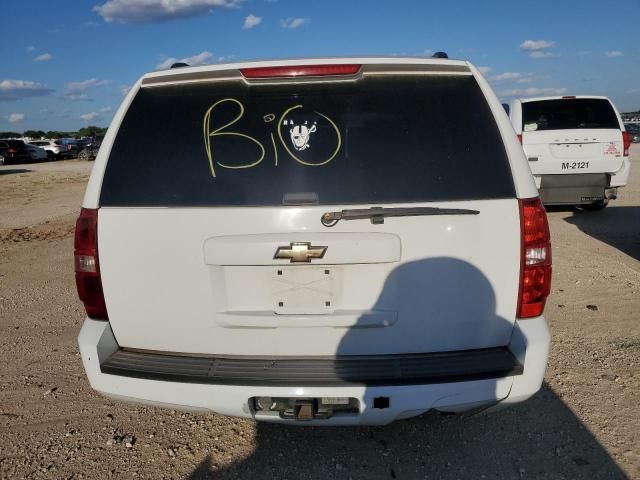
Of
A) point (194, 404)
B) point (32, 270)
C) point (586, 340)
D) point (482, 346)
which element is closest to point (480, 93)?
point (482, 346)

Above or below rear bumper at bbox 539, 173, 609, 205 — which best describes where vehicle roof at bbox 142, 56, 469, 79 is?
above

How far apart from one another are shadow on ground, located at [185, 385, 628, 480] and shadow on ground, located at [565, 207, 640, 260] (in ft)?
15.7

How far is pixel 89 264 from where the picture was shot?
2.37 meters

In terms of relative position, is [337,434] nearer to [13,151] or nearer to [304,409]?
[304,409]

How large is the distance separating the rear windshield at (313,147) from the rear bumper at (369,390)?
2.31ft

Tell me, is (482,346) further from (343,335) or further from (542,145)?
(542,145)

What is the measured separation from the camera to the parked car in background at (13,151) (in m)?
34.2

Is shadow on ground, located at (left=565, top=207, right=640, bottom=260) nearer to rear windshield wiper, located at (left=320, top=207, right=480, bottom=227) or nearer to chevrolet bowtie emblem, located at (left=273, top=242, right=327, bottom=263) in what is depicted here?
rear windshield wiper, located at (left=320, top=207, right=480, bottom=227)

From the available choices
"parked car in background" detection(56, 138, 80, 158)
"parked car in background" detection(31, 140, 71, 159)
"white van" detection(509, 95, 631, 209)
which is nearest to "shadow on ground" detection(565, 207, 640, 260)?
"white van" detection(509, 95, 631, 209)

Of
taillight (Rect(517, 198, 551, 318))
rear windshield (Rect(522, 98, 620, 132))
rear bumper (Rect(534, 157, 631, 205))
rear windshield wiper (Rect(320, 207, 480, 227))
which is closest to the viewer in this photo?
rear windshield wiper (Rect(320, 207, 480, 227))

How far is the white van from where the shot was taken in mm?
8633

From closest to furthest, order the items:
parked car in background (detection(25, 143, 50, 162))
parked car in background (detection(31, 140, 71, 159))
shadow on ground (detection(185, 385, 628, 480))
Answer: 1. shadow on ground (detection(185, 385, 628, 480))
2. parked car in background (detection(25, 143, 50, 162))
3. parked car in background (detection(31, 140, 71, 159))

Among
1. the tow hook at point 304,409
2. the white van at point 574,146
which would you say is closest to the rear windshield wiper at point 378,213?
the tow hook at point 304,409

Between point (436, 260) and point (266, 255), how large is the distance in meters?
0.74
